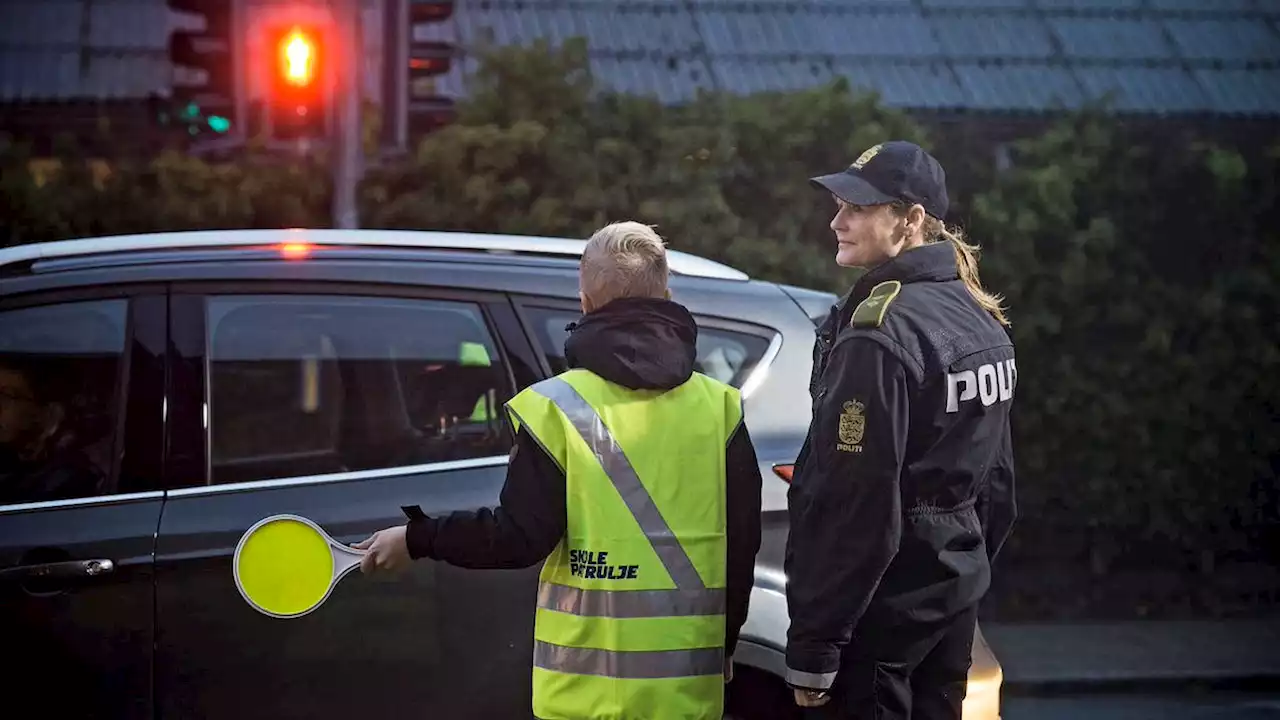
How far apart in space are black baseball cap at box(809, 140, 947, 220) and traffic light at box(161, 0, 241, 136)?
199 inches

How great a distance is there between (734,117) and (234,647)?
530 cm

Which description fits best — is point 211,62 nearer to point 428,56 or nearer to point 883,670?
point 428,56

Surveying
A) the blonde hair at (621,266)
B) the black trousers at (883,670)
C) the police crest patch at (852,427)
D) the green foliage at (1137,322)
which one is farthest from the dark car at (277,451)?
the green foliage at (1137,322)

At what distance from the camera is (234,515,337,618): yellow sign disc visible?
3254 millimetres

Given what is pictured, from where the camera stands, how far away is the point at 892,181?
3111mm

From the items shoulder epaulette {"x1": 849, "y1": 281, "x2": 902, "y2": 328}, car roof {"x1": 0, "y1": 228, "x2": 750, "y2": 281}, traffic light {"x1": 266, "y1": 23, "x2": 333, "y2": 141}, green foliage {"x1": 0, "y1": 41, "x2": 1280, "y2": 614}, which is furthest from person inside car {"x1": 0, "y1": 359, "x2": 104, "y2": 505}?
green foliage {"x1": 0, "y1": 41, "x2": 1280, "y2": 614}

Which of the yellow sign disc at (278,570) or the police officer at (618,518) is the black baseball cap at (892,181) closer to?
the police officer at (618,518)

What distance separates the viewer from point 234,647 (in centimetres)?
341

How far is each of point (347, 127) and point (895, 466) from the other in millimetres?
4775

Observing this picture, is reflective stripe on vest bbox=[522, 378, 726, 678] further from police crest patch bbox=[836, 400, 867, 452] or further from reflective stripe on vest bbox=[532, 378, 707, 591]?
police crest patch bbox=[836, 400, 867, 452]

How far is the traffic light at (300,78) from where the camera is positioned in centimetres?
726

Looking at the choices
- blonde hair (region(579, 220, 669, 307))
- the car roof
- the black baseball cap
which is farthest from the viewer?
the car roof

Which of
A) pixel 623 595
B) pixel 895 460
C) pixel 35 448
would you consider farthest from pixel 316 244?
pixel 895 460

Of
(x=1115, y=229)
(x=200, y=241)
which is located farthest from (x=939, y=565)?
(x=1115, y=229)
